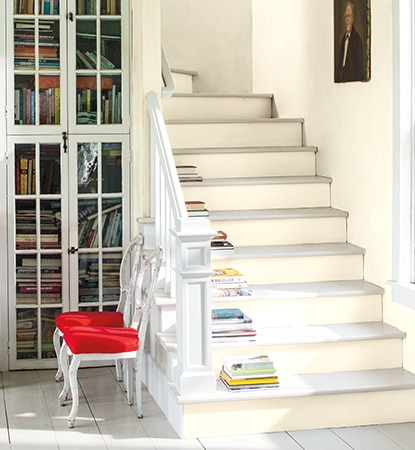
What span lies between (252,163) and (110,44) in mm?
1209

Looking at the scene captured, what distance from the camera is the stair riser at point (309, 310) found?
5.11m

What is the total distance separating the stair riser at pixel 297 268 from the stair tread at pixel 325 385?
2.36 feet

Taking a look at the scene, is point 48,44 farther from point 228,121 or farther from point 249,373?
point 249,373

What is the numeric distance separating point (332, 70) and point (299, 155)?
0.62 m

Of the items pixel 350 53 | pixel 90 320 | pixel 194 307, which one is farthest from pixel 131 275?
pixel 350 53

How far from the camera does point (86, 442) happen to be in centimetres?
451

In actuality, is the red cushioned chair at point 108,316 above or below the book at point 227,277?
below

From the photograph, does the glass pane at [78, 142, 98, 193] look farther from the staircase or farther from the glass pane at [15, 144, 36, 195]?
the staircase

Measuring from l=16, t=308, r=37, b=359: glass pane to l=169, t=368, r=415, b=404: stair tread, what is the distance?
1653mm

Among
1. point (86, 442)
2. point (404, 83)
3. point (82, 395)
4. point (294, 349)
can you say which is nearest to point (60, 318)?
point (82, 395)

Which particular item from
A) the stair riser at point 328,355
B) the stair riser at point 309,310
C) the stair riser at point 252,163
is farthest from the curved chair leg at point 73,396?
the stair riser at point 252,163

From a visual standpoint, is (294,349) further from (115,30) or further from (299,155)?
(115,30)

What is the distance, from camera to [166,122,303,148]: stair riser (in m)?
6.38

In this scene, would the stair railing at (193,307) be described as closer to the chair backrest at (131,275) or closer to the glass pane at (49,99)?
the chair backrest at (131,275)
